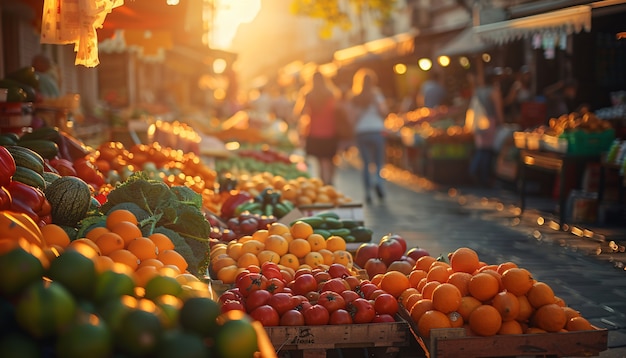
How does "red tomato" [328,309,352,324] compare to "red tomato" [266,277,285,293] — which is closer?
"red tomato" [328,309,352,324]

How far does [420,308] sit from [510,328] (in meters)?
0.55

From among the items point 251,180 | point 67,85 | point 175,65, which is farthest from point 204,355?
point 175,65

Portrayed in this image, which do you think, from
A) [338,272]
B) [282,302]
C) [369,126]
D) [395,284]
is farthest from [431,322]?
[369,126]

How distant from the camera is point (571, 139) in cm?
1120

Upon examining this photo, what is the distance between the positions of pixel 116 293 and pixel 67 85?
589 inches

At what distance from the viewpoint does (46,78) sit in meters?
10.1

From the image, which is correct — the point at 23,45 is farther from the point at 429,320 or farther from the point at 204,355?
the point at 204,355

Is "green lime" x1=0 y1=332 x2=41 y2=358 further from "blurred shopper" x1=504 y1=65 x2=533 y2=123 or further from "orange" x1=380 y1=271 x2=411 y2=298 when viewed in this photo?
"blurred shopper" x1=504 y1=65 x2=533 y2=123

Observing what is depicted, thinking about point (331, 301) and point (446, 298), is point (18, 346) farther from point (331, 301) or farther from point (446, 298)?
point (446, 298)

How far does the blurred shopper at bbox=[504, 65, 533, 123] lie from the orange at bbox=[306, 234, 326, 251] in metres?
12.4

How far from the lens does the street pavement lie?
7.13 metres

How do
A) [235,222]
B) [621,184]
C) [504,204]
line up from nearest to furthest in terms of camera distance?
[235,222], [621,184], [504,204]

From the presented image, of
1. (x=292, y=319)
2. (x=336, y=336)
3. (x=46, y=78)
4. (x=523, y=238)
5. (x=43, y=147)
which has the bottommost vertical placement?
(x=523, y=238)

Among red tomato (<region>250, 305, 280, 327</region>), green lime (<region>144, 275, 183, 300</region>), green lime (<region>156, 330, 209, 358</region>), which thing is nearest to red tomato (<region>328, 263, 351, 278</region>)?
red tomato (<region>250, 305, 280, 327</region>)
